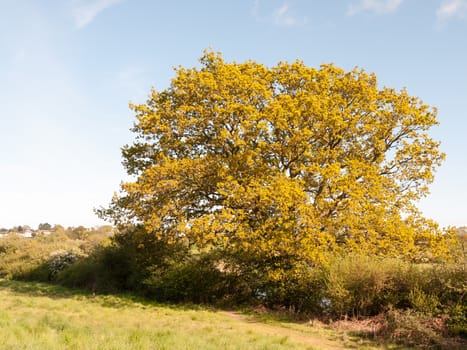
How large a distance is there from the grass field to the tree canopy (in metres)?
A: 3.01

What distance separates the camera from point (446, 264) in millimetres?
13328

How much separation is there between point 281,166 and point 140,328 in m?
11.0

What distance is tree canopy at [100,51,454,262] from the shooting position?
627 inches

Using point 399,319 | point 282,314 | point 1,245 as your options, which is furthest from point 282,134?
point 1,245

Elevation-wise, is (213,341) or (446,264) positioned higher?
(446,264)

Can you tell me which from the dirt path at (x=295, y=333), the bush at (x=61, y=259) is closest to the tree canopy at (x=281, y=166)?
the dirt path at (x=295, y=333)

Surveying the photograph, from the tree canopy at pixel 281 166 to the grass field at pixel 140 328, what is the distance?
3014mm

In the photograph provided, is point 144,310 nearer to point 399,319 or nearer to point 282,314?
point 282,314

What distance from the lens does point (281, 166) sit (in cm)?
1962

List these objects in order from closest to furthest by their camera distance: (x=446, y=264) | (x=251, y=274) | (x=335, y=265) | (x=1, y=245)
A: (x=446, y=264) < (x=335, y=265) < (x=251, y=274) < (x=1, y=245)

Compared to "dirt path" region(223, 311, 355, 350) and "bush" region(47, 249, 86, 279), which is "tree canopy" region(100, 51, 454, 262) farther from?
"bush" region(47, 249, 86, 279)

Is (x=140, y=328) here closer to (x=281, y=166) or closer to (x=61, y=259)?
(x=281, y=166)

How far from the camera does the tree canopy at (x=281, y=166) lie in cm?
1593

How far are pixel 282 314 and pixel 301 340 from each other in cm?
413
